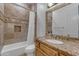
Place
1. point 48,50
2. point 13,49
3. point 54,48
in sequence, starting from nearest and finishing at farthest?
1. point 54,48
2. point 48,50
3. point 13,49

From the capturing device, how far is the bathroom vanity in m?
0.97

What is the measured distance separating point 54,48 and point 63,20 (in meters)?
0.42

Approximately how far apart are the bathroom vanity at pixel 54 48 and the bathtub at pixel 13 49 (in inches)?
7.2

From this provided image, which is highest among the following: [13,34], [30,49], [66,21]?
[66,21]

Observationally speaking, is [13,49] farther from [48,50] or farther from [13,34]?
[48,50]

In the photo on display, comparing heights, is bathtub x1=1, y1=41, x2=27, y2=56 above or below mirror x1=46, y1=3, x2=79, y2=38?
below

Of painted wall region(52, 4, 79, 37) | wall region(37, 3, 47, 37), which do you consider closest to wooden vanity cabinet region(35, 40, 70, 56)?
wall region(37, 3, 47, 37)

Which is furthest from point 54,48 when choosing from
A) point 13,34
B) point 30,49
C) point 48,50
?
point 13,34

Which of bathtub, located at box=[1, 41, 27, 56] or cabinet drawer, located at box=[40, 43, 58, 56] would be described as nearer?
cabinet drawer, located at box=[40, 43, 58, 56]

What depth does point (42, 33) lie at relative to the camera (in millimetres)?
1320

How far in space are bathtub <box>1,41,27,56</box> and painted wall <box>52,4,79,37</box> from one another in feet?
1.47

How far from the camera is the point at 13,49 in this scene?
1284 millimetres

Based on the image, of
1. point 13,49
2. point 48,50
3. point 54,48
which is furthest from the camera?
point 13,49

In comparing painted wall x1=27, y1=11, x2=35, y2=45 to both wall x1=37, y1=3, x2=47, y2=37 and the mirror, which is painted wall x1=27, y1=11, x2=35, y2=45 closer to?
wall x1=37, y1=3, x2=47, y2=37
